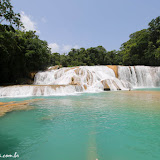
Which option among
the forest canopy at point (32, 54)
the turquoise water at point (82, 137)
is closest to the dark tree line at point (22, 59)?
the forest canopy at point (32, 54)

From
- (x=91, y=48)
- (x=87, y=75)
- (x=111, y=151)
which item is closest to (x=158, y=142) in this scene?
(x=111, y=151)

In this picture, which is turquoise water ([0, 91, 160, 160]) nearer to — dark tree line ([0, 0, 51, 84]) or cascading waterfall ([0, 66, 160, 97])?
cascading waterfall ([0, 66, 160, 97])

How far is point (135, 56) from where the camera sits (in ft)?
101

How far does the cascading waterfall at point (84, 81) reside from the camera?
13.0 metres

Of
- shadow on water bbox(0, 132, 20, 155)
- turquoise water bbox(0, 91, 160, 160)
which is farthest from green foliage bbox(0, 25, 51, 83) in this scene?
shadow on water bbox(0, 132, 20, 155)

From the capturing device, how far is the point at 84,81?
672 inches

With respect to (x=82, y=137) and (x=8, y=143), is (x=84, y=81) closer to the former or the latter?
(x=82, y=137)

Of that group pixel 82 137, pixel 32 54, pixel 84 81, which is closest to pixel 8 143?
pixel 82 137

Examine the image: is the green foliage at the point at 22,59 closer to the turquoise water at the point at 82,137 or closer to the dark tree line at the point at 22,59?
the dark tree line at the point at 22,59

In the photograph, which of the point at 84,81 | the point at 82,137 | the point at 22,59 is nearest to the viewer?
the point at 82,137

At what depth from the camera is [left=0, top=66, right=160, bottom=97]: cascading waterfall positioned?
13.0 metres

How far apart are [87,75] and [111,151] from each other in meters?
15.0

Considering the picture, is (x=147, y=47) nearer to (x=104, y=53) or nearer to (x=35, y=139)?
(x=104, y=53)

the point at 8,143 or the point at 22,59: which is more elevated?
the point at 22,59
